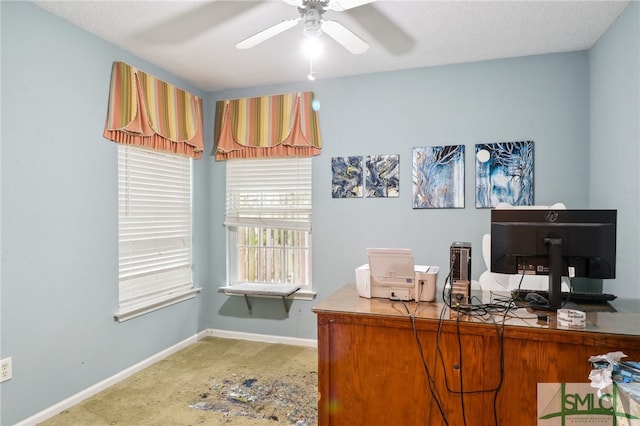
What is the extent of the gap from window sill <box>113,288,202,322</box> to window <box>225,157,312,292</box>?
20.2 inches

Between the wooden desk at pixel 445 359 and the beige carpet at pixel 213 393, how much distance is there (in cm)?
73

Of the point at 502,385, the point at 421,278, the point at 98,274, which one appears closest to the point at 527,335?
the point at 502,385

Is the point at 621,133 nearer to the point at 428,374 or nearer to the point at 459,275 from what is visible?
the point at 459,275

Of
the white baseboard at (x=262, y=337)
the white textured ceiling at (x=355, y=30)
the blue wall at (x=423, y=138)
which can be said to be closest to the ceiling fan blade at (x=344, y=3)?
the white textured ceiling at (x=355, y=30)

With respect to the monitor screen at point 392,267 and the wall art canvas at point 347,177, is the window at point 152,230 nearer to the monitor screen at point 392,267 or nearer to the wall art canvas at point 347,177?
the wall art canvas at point 347,177

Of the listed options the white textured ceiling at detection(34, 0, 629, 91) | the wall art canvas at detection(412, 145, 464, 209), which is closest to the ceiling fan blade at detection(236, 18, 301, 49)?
the white textured ceiling at detection(34, 0, 629, 91)

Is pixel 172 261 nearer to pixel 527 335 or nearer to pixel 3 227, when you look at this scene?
pixel 3 227

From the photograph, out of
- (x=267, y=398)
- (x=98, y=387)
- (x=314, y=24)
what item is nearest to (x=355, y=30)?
(x=314, y=24)

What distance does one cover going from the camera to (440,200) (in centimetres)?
346

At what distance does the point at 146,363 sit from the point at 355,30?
10.8 ft

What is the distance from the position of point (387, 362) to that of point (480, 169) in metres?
2.18

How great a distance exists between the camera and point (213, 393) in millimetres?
2809

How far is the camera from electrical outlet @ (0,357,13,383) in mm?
2212

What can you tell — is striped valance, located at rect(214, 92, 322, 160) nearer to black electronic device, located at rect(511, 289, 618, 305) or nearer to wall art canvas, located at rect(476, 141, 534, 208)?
wall art canvas, located at rect(476, 141, 534, 208)
